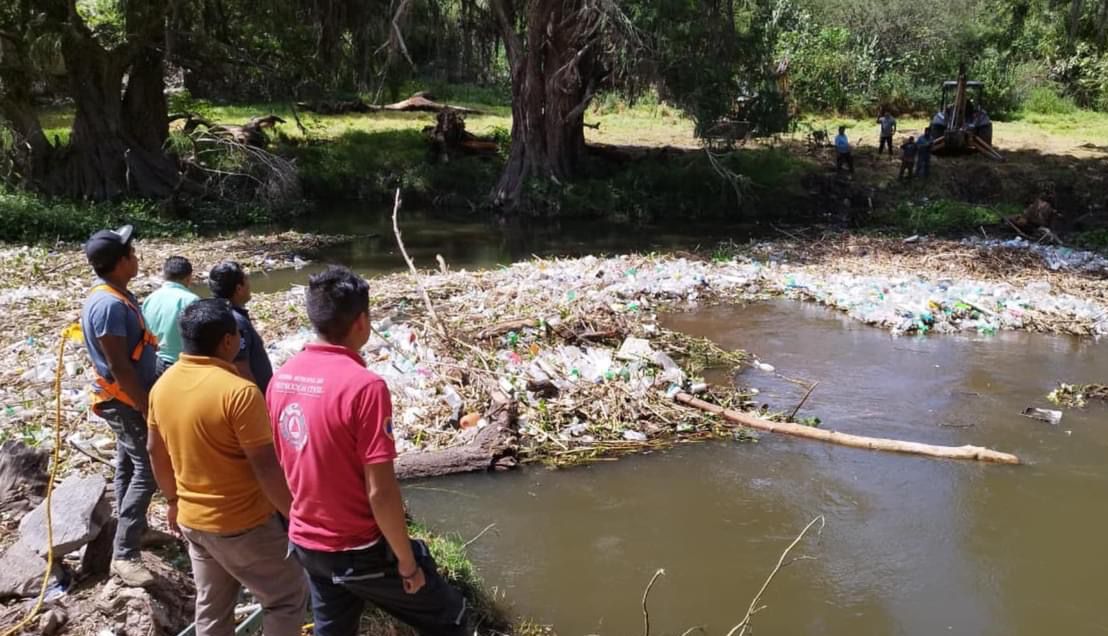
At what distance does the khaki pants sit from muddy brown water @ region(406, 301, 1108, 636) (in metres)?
1.88

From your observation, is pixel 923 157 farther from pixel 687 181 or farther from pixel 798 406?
pixel 798 406

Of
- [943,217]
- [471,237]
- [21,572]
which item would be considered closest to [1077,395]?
[21,572]

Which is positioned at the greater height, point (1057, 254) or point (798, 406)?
point (1057, 254)

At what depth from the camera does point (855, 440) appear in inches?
272

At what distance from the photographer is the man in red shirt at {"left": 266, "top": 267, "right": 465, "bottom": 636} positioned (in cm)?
263

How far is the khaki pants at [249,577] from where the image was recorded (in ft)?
9.93

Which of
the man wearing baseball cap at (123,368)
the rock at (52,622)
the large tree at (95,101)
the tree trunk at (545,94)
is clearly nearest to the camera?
the rock at (52,622)

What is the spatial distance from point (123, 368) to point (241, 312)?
0.58 metres

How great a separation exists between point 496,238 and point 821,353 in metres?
9.05

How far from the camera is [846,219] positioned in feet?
59.4

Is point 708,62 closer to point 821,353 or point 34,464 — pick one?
point 821,353

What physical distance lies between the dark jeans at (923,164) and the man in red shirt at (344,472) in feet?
60.7

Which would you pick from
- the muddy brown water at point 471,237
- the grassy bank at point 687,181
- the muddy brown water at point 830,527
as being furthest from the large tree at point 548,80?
the muddy brown water at point 830,527

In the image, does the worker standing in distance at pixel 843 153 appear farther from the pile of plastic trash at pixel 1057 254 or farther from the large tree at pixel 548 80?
the large tree at pixel 548 80
